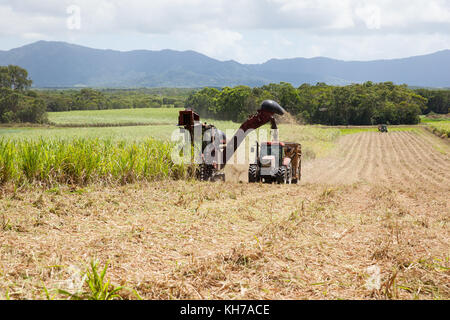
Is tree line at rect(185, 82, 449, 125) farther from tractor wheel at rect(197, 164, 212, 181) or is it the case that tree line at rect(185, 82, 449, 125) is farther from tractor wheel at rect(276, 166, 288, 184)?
tractor wheel at rect(197, 164, 212, 181)

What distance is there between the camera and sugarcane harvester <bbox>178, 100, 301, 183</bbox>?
10.9m

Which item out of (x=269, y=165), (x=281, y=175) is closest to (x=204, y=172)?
(x=269, y=165)

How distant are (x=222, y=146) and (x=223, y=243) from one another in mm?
7147

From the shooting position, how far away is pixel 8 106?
41.8 metres

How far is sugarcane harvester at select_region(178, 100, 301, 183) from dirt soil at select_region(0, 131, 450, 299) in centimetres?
224

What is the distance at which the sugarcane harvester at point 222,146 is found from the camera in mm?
10891

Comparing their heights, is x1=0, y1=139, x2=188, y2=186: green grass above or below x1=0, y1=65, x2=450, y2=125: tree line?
below

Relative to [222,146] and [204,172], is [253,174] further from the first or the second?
[204,172]

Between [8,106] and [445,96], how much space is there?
389 feet

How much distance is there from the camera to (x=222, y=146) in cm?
1180

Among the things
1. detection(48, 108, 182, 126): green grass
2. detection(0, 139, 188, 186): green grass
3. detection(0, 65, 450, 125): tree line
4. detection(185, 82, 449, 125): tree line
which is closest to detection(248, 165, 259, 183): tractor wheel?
detection(0, 139, 188, 186): green grass

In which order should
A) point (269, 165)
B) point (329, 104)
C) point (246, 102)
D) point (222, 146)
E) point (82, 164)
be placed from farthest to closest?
point (329, 104) < point (246, 102) < point (222, 146) < point (269, 165) < point (82, 164)

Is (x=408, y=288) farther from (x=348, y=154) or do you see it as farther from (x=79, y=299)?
(x=348, y=154)
